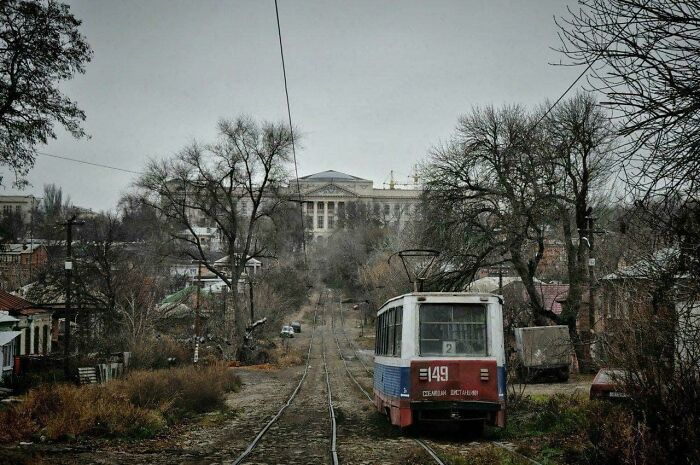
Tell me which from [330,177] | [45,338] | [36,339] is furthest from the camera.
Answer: [330,177]

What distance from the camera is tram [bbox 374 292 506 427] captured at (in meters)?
12.5

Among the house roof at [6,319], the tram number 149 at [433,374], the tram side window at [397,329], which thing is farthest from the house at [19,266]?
the tram number 149 at [433,374]

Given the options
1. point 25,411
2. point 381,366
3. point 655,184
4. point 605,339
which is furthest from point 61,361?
point 655,184

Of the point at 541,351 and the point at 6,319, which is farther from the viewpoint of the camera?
the point at 541,351

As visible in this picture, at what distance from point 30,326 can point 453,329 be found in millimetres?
33100

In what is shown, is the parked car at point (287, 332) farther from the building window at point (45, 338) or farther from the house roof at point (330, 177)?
the house roof at point (330, 177)

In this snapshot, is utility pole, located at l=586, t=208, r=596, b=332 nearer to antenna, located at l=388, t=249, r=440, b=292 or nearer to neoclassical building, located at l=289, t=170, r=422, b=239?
antenna, located at l=388, t=249, r=440, b=292

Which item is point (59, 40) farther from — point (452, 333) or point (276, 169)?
point (276, 169)

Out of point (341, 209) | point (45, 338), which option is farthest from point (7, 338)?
point (341, 209)

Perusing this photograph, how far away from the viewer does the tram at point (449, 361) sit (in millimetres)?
12469

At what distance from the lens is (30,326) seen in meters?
39.5

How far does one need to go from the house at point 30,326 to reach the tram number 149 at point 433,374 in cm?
2351

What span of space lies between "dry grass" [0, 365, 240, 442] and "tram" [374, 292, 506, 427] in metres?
4.97

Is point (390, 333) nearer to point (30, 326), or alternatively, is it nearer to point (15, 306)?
point (15, 306)
